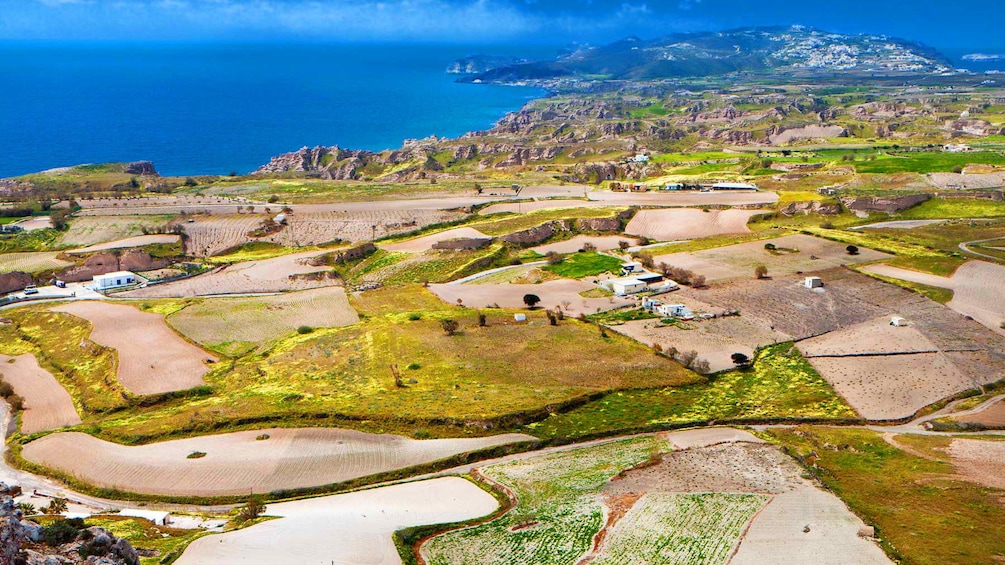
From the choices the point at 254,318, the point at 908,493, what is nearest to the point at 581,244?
the point at 254,318

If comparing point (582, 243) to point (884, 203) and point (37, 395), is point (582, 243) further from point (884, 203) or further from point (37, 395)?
point (37, 395)

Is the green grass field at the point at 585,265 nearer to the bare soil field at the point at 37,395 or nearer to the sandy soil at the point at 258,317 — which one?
the sandy soil at the point at 258,317

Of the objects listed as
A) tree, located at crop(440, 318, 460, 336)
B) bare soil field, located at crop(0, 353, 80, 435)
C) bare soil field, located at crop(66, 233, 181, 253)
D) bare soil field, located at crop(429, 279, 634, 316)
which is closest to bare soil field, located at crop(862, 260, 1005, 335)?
bare soil field, located at crop(429, 279, 634, 316)

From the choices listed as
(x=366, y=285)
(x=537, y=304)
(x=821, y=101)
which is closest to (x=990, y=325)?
(x=537, y=304)

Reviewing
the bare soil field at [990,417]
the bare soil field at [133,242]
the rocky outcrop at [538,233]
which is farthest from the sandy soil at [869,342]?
the bare soil field at [133,242]

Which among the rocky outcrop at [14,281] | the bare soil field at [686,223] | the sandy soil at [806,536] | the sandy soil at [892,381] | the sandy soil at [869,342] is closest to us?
the sandy soil at [806,536]

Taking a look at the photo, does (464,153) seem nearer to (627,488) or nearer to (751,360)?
(751,360)
